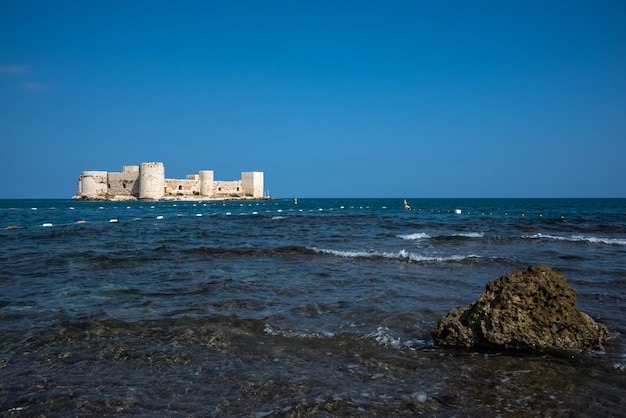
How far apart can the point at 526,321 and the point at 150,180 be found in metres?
65.5

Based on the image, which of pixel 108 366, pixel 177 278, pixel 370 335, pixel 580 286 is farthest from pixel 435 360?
pixel 177 278

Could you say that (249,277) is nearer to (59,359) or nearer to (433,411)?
(59,359)

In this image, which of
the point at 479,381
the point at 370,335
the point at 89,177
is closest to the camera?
the point at 479,381

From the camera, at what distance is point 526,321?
4.42 metres

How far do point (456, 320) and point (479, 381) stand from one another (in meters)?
1.07

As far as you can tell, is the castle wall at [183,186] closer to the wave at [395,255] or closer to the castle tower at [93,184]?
the castle tower at [93,184]

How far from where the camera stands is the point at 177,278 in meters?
8.14

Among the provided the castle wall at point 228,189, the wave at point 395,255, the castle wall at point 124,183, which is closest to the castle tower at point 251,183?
the castle wall at point 228,189

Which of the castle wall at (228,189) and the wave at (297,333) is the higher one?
the castle wall at (228,189)

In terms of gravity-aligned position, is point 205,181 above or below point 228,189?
above

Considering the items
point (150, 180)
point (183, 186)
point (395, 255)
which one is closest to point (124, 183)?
point (150, 180)

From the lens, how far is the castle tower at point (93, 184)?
2667 inches

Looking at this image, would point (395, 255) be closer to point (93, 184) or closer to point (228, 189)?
point (93, 184)

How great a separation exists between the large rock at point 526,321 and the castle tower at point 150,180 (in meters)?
64.9
